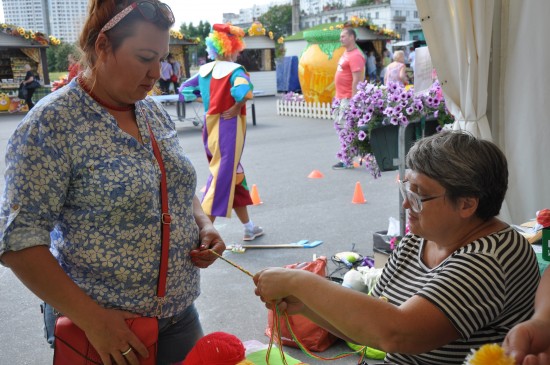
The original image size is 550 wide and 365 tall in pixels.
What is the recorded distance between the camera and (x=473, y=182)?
1.76 meters

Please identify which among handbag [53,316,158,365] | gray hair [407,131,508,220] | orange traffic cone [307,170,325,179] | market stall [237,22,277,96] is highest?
market stall [237,22,277,96]

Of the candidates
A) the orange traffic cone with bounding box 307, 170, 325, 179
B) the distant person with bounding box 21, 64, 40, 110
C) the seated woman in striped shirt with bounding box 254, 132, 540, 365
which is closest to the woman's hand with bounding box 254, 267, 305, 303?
the seated woman in striped shirt with bounding box 254, 132, 540, 365

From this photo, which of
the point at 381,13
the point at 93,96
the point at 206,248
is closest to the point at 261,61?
the point at 206,248

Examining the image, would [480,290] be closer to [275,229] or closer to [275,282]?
[275,282]

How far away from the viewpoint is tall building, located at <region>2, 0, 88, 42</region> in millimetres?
1906

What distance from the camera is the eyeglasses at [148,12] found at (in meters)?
1.73

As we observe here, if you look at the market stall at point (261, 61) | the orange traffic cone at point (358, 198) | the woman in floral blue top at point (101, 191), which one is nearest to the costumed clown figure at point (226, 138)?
the orange traffic cone at point (358, 198)

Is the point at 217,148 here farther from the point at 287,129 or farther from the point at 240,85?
the point at 287,129

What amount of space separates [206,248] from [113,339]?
449 mm

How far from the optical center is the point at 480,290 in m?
1.65

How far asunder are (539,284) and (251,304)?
2.76m

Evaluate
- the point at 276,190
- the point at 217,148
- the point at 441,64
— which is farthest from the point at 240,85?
the point at 276,190

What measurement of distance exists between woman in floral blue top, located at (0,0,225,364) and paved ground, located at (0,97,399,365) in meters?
0.73

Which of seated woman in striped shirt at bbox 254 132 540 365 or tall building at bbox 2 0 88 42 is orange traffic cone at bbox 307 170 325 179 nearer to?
tall building at bbox 2 0 88 42
